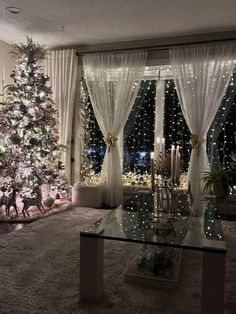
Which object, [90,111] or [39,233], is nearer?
[39,233]

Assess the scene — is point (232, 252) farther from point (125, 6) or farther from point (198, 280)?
point (125, 6)

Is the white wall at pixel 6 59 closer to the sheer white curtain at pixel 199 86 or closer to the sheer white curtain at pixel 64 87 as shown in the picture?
the sheer white curtain at pixel 64 87

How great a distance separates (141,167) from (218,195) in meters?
1.48

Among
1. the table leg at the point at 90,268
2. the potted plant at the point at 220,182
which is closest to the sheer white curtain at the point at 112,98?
the potted plant at the point at 220,182

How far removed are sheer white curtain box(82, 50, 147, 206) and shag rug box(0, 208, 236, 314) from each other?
76.2 inches

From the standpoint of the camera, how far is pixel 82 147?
577 centimetres

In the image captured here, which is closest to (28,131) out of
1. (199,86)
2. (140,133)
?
(140,133)

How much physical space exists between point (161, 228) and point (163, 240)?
277 mm

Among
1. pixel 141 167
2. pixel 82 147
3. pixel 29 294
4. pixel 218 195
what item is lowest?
pixel 29 294

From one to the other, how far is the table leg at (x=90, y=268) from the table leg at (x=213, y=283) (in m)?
0.70

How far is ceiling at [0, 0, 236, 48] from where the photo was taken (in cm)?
387

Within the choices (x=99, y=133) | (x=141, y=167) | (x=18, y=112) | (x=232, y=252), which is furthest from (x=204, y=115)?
(x=18, y=112)

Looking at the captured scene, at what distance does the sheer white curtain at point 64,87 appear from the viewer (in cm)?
554

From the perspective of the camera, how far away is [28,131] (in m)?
4.84
